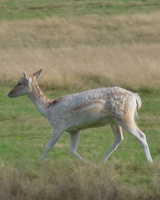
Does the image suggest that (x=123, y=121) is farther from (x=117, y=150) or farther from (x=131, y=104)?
(x=117, y=150)

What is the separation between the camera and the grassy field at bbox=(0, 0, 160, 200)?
6.38 meters

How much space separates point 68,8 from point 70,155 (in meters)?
22.6

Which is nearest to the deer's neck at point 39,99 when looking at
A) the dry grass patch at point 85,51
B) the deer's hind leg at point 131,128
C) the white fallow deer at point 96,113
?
the white fallow deer at point 96,113

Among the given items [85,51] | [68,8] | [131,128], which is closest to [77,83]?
[85,51]

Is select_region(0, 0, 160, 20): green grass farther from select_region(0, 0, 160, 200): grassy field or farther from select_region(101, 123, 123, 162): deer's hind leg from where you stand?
select_region(101, 123, 123, 162): deer's hind leg

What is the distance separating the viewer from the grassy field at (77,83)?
6375 mm

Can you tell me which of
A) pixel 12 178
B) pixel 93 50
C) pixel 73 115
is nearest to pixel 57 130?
pixel 73 115

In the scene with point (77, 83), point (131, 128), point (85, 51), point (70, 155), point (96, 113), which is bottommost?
point (85, 51)

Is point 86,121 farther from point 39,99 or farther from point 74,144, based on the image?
point 39,99

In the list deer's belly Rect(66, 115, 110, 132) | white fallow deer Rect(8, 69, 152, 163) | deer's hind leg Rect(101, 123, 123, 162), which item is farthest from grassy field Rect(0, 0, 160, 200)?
A: deer's belly Rect(66, 115, 110, 132)

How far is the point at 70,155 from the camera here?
8.55 metres

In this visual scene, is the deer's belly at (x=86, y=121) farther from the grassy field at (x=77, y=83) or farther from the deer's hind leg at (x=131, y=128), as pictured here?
the grassy field at (x=77, y=83)

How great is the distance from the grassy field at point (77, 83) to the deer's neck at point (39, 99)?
0.74 metres

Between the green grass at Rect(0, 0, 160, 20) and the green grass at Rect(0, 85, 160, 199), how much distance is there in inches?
584
